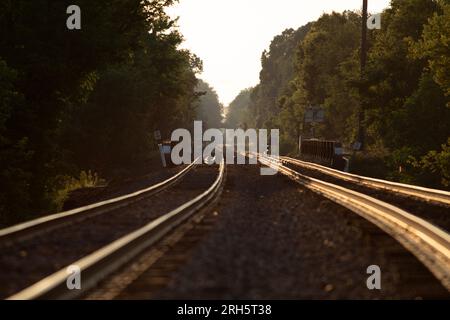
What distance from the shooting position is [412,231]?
983 cm

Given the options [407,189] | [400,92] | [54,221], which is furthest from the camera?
[400,92]

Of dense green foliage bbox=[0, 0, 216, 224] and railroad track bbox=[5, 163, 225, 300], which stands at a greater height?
dense green foliage bbox=[0, 0, 216, 224]

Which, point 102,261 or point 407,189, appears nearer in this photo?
point 102,261

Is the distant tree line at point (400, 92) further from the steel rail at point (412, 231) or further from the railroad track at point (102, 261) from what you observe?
the railroad track at point (102, 261)

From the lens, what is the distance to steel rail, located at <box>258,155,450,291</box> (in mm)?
7543

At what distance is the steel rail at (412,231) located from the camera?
297 inches

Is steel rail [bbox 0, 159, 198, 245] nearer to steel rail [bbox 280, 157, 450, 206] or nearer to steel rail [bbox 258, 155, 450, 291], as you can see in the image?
steel rail [bbox 258, 155, 450, 291]

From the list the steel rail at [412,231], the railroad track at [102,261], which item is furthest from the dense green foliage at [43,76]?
the steel rail at [412,231]

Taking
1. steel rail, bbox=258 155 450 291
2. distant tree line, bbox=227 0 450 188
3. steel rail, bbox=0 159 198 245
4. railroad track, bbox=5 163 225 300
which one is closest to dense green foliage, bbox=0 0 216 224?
steel rail, bbox=0 159 198 245

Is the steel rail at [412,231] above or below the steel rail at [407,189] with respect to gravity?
above

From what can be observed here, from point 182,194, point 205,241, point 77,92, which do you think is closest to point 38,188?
point 77,92

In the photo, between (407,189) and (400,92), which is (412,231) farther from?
(400,92)

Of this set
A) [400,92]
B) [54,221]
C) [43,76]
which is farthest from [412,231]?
[400,92]

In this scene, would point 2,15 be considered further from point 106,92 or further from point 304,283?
point 106,92
